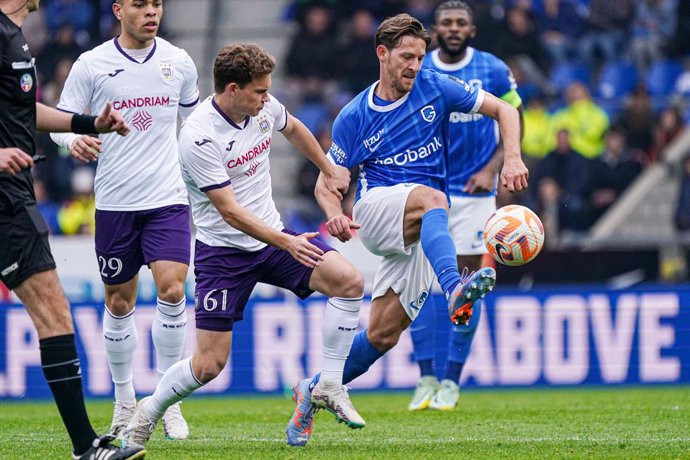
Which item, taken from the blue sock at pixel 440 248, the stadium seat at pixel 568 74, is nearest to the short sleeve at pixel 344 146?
the blue sock at pixel 440 248

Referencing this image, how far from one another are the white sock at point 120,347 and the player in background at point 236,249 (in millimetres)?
1046

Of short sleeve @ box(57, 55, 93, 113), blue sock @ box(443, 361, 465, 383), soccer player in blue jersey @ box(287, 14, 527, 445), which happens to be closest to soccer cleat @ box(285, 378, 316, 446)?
soccer player in blue jersey @ box(287, 14, 527, 445)

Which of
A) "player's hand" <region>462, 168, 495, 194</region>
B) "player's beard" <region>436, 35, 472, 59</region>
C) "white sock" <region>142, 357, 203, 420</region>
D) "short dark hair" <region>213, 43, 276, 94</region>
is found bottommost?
"white sock" <region>142, 357, 203, 420</region>

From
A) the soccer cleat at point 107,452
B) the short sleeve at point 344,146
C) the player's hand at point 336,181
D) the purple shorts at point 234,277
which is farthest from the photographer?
the short sleeve at point 344,146

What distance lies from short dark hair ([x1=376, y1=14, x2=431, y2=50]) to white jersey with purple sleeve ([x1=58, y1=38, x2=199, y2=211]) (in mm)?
1504

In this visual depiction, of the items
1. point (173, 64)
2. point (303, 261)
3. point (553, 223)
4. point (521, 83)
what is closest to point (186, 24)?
point (521, 83)

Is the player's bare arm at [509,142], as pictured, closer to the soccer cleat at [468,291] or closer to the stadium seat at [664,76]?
the soccer cleat at [468,291]

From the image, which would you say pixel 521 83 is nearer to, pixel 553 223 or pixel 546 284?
pixel 553 223

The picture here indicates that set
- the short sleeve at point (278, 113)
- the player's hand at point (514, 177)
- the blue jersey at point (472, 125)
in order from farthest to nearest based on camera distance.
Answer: the blue jersey at point (472, 125) → the short sleeve at point (278, 113) → the player's hand at point (514, 177)

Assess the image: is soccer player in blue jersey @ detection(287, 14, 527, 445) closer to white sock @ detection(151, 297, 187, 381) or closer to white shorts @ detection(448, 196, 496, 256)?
white sock @ detection(151, 297, 187, 381)

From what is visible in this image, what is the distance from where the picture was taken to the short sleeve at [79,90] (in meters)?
8.07

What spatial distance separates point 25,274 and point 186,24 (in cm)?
1516

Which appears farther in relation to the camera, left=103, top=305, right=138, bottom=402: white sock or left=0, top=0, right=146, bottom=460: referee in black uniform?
left=103, top=305, right=138, bottom=402: white sock

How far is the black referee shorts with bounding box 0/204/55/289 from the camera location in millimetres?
5941
